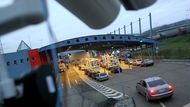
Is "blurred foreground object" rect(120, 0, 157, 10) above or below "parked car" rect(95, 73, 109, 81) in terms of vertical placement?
above

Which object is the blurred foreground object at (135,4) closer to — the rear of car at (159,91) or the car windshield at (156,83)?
the rear of car at (159,91)

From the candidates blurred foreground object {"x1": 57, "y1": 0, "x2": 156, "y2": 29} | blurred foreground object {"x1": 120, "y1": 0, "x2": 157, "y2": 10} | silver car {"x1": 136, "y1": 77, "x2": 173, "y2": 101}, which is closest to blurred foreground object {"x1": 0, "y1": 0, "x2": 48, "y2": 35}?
blurred foreground object {"x1": 57, "y1": 0, "x2": 156, "y2": 29}

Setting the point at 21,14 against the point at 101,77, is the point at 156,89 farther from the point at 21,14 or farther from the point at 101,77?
the point at 101,77

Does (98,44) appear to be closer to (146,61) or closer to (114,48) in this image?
(114,48)

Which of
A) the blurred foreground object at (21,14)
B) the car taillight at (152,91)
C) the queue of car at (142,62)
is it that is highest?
the blurred foreground object at (21,14)

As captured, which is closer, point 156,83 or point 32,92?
point 32,92

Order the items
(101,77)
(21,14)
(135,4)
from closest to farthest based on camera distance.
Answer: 1. (21,14)
2. (135,4)
3. (101,77)

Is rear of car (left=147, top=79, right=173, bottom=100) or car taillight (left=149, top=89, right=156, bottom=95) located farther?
car taillight (left=149, top=89, right=156, bottom=95)

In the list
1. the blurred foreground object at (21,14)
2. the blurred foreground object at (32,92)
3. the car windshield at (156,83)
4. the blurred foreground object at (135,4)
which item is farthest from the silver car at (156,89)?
the blurred foreground object at (32,92)

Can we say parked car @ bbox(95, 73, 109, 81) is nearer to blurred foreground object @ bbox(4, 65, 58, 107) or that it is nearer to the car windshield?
the car windshield

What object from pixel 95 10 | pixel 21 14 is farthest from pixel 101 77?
pixel 21 14

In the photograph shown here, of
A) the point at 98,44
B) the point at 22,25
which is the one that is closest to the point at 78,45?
the point at 98,44

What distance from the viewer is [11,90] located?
5.03 feet

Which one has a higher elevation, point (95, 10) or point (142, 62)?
point (95, 10)
